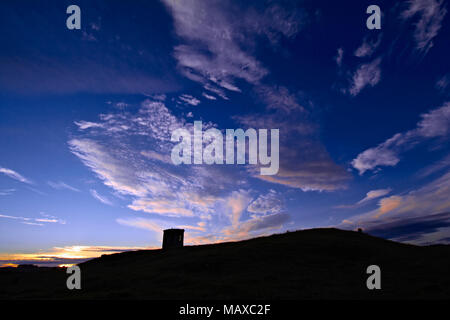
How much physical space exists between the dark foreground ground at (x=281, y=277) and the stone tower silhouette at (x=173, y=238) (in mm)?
15391

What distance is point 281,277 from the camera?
885 inches

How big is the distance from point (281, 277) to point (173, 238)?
28.2 meters

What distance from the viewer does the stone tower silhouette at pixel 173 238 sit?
154ft

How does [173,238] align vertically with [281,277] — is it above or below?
below

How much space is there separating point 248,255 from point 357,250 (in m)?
12.7

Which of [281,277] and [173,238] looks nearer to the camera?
[281,277]

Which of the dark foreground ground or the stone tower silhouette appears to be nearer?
the dark foreground ground

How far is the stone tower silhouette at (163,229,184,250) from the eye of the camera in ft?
154

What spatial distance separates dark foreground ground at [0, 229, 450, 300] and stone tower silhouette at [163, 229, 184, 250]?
50.5ft
